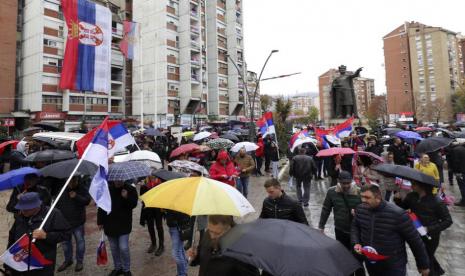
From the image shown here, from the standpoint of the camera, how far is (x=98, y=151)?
4449 mm

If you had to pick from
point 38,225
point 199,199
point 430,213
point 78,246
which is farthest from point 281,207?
point 78,246

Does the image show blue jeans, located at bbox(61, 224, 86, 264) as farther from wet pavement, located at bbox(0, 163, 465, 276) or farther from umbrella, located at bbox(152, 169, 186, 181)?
umbrella, located at bbox(152, 169, 186, 181)

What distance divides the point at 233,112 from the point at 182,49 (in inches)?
600

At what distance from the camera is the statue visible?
1916 cm

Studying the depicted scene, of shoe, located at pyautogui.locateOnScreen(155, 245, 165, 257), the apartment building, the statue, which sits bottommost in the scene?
shoe, located at pyautogui.locateOnScreen(155, 245, 165, 257)

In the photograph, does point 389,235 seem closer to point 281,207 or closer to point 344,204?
point 344,204

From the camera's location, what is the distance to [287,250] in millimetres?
2141

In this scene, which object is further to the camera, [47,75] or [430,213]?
[47,75]

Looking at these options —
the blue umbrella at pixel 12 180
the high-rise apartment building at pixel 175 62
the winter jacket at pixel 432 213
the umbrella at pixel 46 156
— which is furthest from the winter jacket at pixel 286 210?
the high-rise apartment building at pixel 175 62

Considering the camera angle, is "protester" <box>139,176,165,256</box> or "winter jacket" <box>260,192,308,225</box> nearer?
"winter jacket" <box>260,192,308,225</box>

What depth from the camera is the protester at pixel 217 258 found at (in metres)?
2.66

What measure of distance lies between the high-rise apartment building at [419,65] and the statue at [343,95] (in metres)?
59.0

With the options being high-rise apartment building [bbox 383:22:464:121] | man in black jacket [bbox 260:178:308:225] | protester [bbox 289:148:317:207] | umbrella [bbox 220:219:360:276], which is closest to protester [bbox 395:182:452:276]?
man in black jacket [bbox 260:178:308:225]

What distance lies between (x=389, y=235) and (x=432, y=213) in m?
1.02
